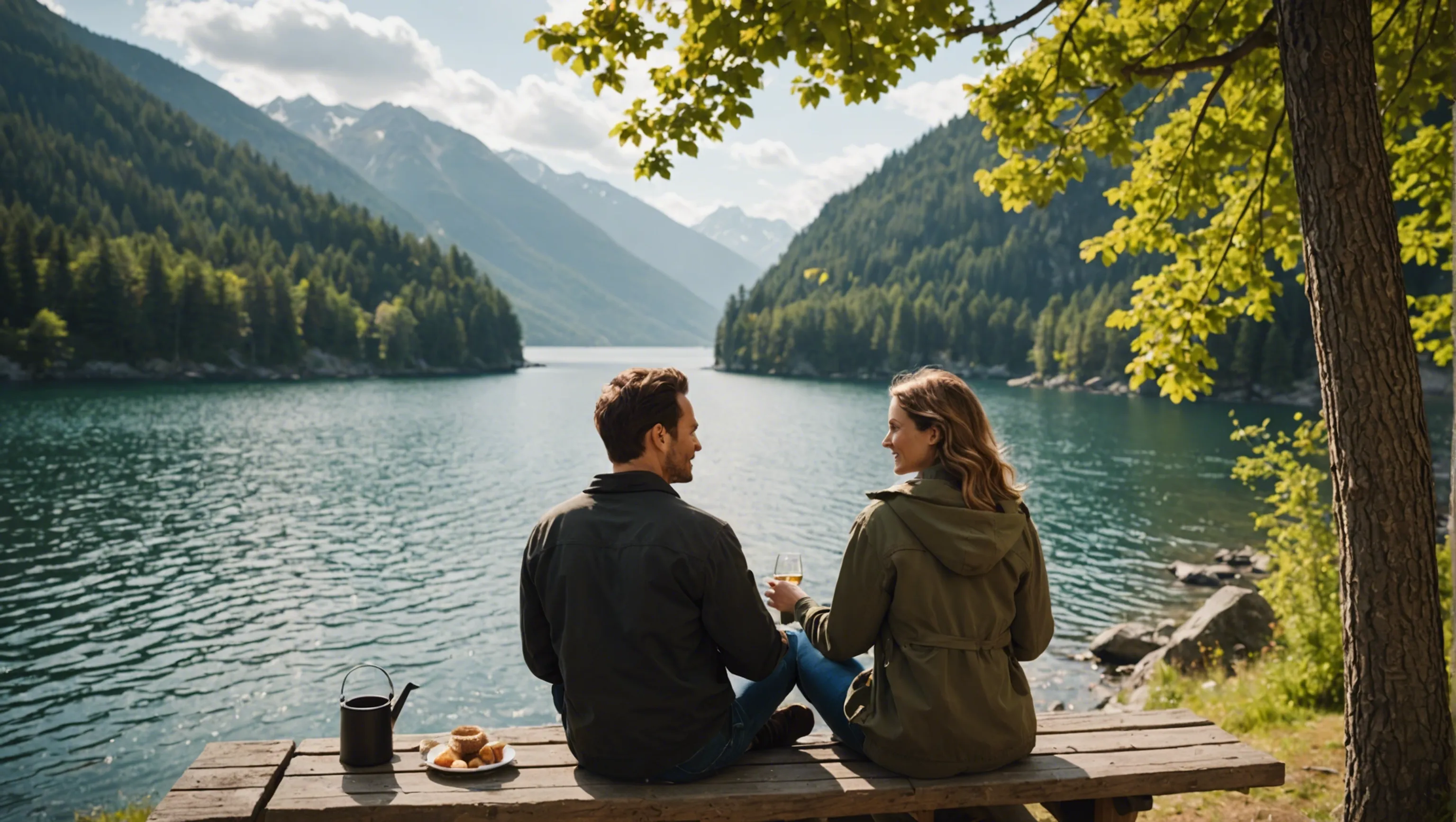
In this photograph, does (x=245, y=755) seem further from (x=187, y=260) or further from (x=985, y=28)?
(x=187, y=260)

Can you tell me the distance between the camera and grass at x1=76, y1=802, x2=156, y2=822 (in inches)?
369

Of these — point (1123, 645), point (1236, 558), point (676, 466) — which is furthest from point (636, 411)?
point (1236, 558)

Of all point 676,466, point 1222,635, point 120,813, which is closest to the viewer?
point 676,466

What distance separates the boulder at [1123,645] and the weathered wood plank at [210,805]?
50.0ft

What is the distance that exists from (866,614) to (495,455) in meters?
43.1

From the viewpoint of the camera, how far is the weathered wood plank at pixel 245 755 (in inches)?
156

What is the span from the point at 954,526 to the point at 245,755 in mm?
3254

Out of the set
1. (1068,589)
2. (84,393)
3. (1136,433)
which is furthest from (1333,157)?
(84,393)

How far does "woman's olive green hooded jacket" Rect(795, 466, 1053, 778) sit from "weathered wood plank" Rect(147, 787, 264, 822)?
2.41 meters

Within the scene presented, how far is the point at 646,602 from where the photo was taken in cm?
367

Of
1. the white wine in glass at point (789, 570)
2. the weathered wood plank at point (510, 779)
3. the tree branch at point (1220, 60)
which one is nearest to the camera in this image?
the weathered wood plank at point (510, 779)

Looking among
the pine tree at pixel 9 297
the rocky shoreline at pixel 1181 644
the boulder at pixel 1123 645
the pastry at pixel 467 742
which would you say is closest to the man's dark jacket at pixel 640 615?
→ the pastry at pixel 467 742

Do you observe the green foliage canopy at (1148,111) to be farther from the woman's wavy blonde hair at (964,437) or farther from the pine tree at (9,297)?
the pine tree at (9,297)

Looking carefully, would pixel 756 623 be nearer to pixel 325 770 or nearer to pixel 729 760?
pixel 729 760
